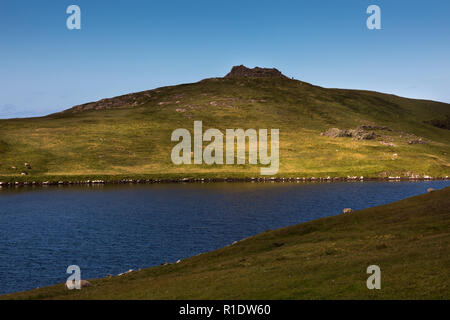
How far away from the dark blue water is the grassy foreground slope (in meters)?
11.6

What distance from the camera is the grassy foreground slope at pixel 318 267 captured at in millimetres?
31500

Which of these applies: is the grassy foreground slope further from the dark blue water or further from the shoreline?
the shoreline

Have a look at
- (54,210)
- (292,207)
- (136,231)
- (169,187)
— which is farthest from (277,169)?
(136,231)

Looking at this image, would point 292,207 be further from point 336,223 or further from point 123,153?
point 123,153

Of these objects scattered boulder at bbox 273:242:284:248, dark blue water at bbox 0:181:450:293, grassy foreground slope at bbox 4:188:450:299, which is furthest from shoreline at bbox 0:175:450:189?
scattered boulder at bbox 273:242:284:248

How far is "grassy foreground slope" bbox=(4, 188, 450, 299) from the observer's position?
31.5 meters

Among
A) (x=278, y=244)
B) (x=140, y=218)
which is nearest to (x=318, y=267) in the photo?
(x=278, y=244)

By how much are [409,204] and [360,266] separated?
106ft

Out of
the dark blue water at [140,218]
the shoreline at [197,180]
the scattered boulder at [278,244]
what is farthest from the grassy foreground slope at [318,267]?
the shoreline at [197,180]

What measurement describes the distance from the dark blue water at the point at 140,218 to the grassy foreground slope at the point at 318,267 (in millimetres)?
A: 11564

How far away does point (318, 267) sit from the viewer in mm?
37906

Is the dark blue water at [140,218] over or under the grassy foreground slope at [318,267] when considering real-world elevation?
under

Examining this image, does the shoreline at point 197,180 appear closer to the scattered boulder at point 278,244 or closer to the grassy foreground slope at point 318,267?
the grassy foreground slope at point 318,267

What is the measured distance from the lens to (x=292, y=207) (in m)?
103
